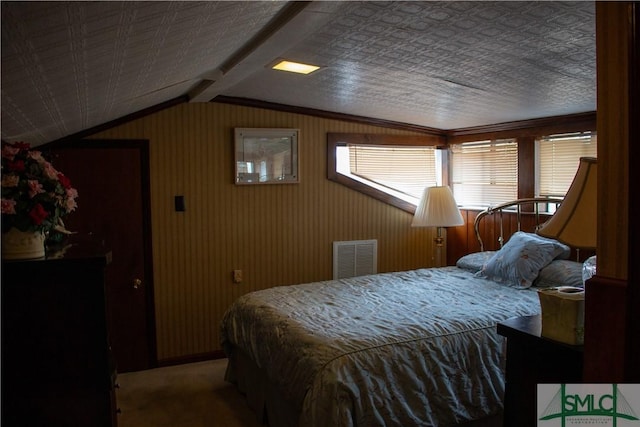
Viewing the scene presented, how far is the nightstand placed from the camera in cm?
165

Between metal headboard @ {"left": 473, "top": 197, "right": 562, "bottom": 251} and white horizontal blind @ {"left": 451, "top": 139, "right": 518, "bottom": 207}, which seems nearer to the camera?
metal headboard @ {"left": 473, "top": 197, "right": 562, "bottom": 251}

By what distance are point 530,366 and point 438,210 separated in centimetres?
298

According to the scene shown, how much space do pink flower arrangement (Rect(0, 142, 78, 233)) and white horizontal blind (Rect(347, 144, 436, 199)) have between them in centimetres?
355

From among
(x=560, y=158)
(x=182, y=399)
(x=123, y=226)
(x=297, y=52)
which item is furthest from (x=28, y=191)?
(x=560, y=158)

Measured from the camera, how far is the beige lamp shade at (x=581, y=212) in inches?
64.4

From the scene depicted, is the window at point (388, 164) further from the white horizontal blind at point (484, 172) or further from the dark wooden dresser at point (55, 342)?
the dark wooden dresser at point (55, 342)

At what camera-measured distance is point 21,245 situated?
144cm

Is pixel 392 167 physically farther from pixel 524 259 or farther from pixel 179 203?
pixel 179 203

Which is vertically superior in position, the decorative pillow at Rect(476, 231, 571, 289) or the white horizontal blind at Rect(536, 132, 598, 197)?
the white horizontal blind at Rect(536, 132, 598, 197)

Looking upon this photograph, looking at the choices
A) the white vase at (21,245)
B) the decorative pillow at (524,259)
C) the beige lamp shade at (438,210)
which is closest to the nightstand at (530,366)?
the white vase at (21,245)

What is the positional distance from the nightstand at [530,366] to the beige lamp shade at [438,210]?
275 centimetres

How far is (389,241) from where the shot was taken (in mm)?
5062

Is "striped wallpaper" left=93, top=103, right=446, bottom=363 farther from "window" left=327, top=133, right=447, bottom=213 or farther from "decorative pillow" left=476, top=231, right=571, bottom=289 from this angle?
"decorative pillow" left=476, top=231, right=571, bottom=289

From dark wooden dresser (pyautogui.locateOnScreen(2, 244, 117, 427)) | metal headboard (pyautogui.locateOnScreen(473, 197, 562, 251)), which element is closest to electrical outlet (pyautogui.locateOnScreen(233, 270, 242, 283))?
metal headboard (pyautogui.locateOnScreen(473, 197, 562, 251))
